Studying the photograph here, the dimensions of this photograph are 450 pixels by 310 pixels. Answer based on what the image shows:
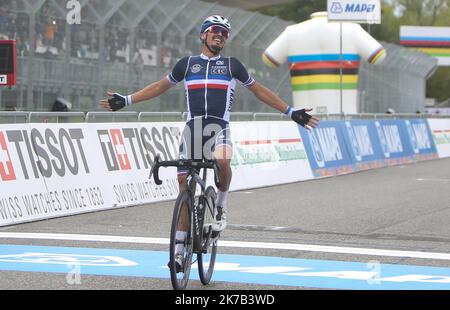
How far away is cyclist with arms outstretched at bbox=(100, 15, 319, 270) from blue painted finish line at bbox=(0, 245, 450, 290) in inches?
26.7

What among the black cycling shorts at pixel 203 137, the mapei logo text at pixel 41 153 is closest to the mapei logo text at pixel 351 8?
the mapei logo text at pixel 41 153

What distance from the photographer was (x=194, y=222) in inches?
300

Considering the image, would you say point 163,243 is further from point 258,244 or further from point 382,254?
point 382,254

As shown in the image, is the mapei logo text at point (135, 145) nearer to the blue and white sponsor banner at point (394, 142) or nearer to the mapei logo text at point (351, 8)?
the blue and white sponsor banner at point (394, 142)

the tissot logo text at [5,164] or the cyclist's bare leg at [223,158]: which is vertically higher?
the cyclist's bare leg at [223,158]

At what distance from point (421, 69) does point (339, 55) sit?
70.3 feet

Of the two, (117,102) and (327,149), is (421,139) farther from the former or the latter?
(117,102)

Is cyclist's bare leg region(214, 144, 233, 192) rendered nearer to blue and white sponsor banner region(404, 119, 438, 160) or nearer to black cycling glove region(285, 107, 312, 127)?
black cycling glove region(285, 107, 312, 127)

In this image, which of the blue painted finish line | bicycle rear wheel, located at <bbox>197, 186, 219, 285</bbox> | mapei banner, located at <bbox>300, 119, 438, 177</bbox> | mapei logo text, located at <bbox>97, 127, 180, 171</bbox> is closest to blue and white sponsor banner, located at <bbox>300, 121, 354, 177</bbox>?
mapei banner, located at <bbox>300, 119, 438, 177</bbox>

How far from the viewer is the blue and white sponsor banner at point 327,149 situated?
21078 mm

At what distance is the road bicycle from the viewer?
7361mm

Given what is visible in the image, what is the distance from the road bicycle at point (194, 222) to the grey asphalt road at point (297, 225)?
0.74ft

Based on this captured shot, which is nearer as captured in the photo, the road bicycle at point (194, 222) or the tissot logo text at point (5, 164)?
the road bicycle at point (194, 222)


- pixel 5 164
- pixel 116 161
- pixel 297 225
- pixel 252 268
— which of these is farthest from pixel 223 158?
pixel 116 161
